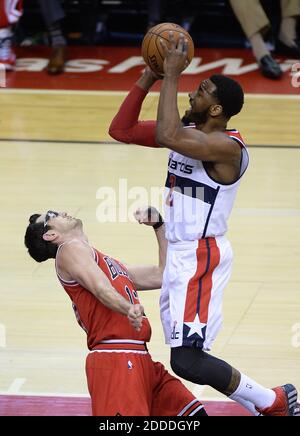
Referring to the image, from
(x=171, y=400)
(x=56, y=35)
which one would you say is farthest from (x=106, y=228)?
(x=56, y=35)

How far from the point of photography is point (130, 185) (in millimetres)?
8906

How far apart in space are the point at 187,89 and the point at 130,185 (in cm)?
276

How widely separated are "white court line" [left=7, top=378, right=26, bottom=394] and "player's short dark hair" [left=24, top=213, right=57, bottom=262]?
3.18 feet

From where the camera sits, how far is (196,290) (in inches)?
201

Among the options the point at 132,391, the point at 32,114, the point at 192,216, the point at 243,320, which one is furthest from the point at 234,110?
the point at 32,114

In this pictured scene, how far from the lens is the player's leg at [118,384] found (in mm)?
4742

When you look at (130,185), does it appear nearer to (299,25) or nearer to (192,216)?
(192,216)

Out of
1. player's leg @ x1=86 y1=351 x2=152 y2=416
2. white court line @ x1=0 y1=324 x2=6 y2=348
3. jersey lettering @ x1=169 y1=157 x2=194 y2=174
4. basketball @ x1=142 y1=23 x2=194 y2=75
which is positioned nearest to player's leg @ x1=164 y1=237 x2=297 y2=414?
player's leg @ x1=86 y1=351 x2=152 y2=416

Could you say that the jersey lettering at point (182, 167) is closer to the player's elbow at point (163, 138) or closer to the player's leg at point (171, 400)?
the player's elbow at point (163, 138)

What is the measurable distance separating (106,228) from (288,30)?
5207 millimetres

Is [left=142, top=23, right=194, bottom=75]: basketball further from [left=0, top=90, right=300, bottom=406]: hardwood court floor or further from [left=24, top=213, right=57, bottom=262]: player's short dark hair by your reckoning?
[left=0, top=90, right=300, bottom=406]: hardwood court floor

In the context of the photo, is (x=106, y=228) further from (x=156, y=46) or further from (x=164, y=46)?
(x=164, y=46)

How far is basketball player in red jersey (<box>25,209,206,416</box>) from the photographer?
4770 mm

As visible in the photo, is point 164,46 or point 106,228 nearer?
point 164,46
